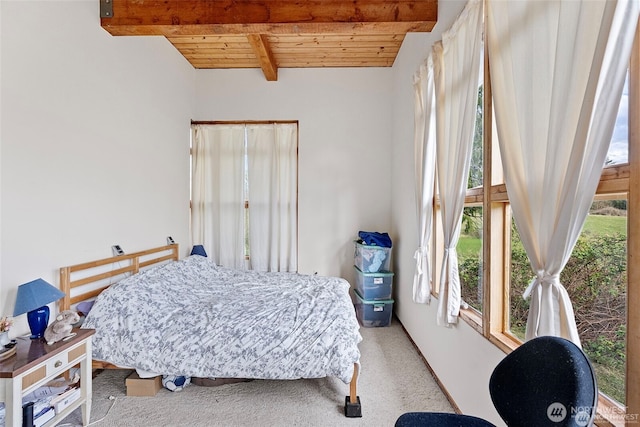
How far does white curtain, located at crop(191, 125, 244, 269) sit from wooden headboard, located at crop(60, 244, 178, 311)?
0.95 metres

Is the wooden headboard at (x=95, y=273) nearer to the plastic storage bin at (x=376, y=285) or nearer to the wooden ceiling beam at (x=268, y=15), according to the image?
the wooden ceiling beam at (x=268, y=15)

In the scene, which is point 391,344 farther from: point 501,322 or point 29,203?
point 29,203

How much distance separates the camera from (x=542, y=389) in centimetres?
91

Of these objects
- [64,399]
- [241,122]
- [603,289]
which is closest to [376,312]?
[603,289]

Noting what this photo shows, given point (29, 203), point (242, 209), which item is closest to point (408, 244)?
point (242, 209)

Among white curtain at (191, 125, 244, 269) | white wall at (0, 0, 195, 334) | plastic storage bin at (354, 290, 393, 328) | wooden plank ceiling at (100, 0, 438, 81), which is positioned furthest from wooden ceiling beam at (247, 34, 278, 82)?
plastic storage bin at (354, 290, 393, 328)

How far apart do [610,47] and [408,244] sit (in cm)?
242

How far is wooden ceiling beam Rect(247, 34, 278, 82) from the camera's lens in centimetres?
302

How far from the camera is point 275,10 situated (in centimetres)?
243

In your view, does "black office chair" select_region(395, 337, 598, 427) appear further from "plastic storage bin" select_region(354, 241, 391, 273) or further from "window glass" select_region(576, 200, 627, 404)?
"plastic storage bin" select_region(354, 241, 391, 273)

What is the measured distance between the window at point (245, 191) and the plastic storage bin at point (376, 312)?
3.50 feet

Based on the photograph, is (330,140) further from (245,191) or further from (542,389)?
(542,389)

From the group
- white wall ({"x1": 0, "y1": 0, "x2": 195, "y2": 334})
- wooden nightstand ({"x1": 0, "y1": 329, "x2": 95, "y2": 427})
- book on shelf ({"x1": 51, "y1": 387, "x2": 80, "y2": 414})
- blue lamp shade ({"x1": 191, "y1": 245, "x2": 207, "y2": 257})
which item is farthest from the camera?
blue lamp shade ({"x1": 191, "y1": 245, "x2": 207, "y2": 257})

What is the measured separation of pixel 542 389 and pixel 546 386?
0.07ft
